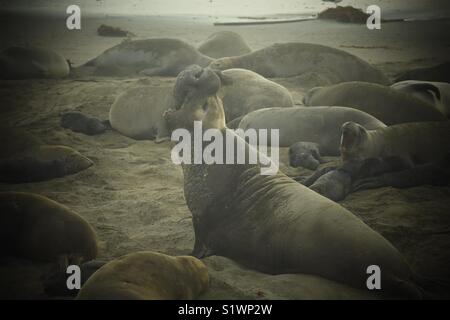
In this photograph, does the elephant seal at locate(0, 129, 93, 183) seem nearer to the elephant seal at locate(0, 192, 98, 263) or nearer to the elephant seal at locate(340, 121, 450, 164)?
the elephant seal at locate(0, 192, 98, 263)

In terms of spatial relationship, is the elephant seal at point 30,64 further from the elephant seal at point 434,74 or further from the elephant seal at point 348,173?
the elephant seal at point 348,173

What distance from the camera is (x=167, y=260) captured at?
3.03 meters

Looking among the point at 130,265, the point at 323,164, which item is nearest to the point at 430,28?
the point at 323,164

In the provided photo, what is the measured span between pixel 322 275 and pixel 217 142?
3.69 feet

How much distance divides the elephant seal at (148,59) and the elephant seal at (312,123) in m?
3.51

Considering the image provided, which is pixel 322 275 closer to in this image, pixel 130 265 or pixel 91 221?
pixel 130 265

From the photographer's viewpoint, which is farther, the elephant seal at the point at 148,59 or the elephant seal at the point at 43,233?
the elephant seal at the point at 148,59

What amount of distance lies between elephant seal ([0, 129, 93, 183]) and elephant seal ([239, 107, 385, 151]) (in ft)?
6.88

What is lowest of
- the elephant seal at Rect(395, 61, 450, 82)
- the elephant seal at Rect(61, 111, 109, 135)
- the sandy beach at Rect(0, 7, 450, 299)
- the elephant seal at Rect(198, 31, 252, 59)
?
the sandy beach at Rect(0, 7, 450, 299)

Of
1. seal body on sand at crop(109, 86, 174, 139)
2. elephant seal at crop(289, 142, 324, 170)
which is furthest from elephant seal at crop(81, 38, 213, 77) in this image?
elephant seal at crop(289, 142, 324, 170)

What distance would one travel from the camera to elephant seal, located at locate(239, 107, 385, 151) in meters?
5.83

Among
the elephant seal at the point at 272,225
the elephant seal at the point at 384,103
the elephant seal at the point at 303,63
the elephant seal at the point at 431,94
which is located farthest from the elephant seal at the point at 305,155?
the elephant seal at the point at 303,63

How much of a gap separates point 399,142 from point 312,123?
114cm

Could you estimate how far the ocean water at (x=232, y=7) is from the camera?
51.0 ft
